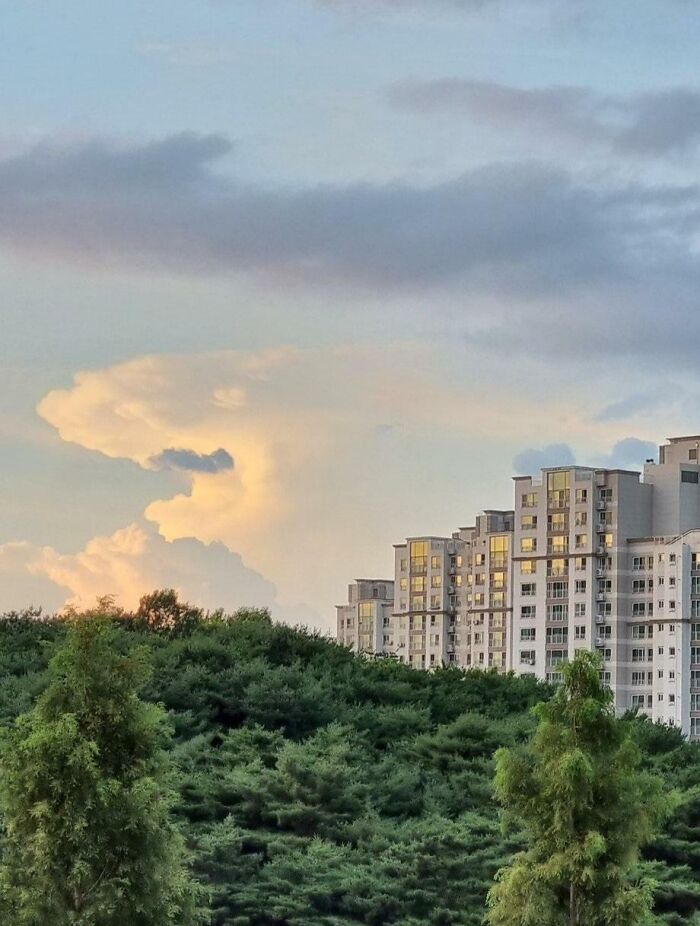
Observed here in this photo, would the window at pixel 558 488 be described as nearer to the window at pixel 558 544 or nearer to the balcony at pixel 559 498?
the balcony at pixel 559 498

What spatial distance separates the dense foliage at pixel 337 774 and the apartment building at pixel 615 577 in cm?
6348

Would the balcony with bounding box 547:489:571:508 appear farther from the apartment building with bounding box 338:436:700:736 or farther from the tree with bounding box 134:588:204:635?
the tree with bounding box 134:588:204:635

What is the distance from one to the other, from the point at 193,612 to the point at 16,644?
7975mm

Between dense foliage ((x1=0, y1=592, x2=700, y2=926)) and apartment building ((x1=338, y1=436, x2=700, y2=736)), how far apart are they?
63.5m

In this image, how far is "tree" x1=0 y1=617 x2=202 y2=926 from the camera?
20891mm

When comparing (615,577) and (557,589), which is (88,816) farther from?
(557,589)

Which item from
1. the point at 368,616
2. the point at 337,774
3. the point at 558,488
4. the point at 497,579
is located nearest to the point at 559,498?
the point at 558,488

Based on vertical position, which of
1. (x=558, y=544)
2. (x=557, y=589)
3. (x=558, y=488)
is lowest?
(x=557, y=589)

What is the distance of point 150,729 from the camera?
847 inches

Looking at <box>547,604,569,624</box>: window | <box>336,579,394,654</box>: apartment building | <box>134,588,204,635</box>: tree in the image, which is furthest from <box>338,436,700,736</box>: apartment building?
<box>134,588,204,635</box>: tree

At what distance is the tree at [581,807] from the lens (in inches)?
896

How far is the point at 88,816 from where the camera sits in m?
20.9

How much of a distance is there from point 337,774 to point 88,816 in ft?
44.7

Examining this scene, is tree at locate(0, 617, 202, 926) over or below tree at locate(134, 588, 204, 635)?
below
